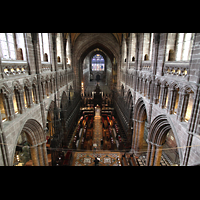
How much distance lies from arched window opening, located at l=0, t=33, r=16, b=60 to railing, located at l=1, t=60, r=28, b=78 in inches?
24.3

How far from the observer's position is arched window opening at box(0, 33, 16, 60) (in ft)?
20.5

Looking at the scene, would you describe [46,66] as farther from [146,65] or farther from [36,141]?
[146,65]

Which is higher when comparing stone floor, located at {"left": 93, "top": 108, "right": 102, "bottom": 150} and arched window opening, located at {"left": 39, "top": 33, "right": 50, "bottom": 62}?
arched window opening, located at {"left": 39, "top": 33, "right": 50, "bottom": 62}

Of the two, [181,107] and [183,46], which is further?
[183,46]

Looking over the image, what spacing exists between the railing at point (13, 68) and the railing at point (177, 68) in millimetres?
7714

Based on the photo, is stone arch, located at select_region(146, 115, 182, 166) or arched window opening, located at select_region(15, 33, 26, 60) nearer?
arched window opening, located at select_region(15, 33, 26, 60)

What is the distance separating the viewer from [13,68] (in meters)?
6.20

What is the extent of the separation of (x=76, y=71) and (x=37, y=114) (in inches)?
575

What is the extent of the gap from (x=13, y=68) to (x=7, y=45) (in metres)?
1.31

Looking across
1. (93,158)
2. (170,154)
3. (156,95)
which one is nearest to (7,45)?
(156,95)

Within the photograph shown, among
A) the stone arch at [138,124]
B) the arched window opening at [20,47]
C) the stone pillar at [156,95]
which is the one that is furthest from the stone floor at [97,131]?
the arched window opening at [20,47]

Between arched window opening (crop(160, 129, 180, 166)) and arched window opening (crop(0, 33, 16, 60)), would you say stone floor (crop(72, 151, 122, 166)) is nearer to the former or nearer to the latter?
arched window opening (crop(160, 129, 180, 166))

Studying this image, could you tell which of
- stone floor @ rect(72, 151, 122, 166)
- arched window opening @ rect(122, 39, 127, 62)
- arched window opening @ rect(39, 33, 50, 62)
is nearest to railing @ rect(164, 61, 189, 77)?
stone floor @ rect(72, 151, 122, 166)

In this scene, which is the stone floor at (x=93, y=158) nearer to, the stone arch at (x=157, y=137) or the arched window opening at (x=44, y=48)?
the stone arch at (x=157, y=137)
